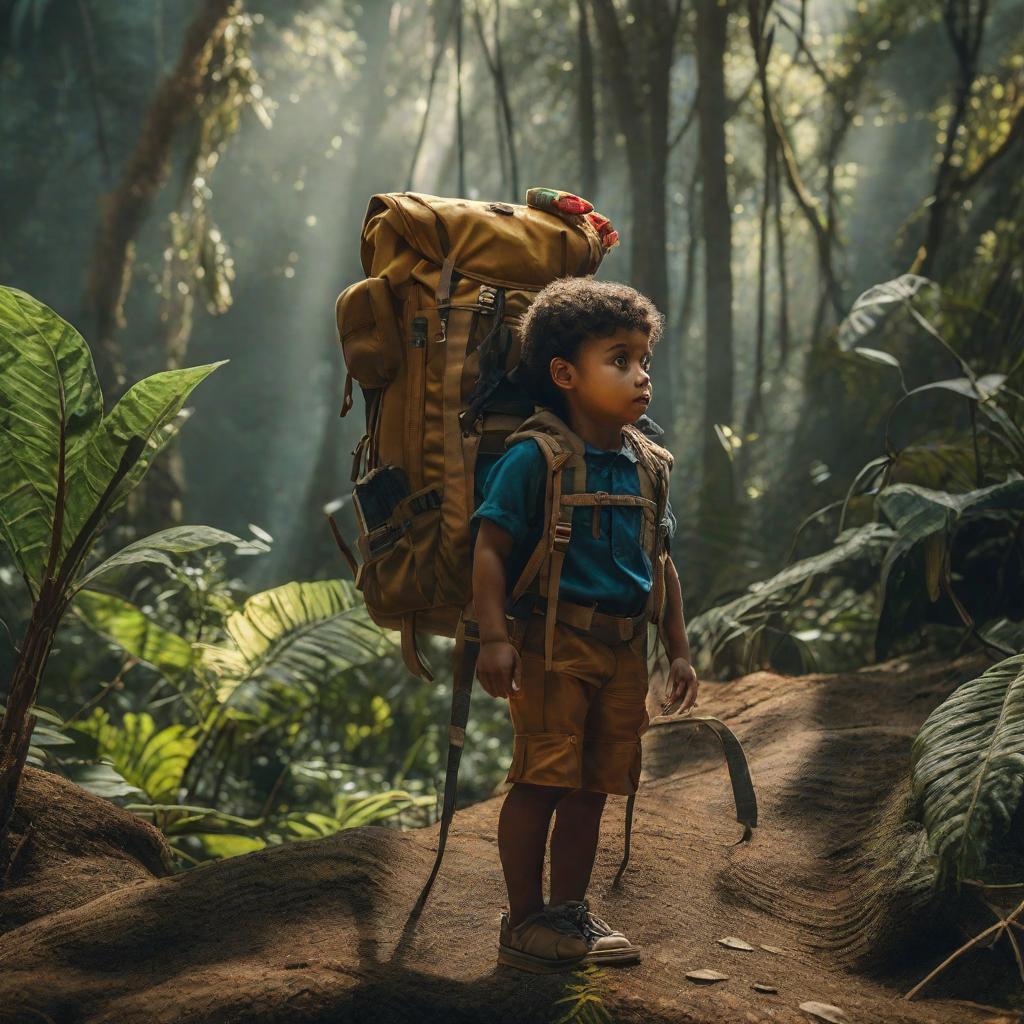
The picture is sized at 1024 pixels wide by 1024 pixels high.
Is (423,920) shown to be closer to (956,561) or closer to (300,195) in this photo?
(956,561)

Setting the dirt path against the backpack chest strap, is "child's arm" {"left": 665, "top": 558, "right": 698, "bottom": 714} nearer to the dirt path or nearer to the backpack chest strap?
the backpack chest strap

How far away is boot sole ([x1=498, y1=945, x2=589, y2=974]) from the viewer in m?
2.44

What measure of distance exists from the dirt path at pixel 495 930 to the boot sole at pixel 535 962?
37 mm

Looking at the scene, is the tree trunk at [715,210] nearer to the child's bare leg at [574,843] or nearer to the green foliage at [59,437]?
the green foliage at [59,437]

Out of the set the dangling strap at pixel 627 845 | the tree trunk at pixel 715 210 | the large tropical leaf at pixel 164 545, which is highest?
the tree trunk at pixel 715 210

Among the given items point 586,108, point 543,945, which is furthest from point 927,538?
point 586,108

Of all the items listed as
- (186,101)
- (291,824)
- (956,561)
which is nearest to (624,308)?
(956,561)

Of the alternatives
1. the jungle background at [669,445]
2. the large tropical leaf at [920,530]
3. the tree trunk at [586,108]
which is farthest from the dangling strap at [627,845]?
the tree trunk at [586,108]

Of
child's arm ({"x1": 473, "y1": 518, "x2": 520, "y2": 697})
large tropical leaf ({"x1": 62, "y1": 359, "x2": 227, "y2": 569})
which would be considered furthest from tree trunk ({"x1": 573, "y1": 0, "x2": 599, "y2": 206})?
child's arm ({"x1": 473, "y1": 518, "x2": 520, "y2": 697})

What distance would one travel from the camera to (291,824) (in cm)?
541

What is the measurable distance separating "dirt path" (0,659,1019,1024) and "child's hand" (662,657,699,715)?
0.60 m

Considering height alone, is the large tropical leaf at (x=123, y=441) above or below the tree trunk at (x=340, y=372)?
below

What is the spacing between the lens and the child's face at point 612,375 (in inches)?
103

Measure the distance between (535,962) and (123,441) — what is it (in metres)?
1.94
